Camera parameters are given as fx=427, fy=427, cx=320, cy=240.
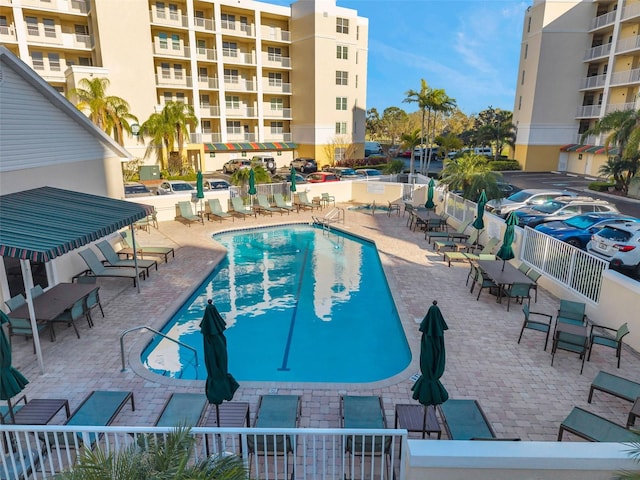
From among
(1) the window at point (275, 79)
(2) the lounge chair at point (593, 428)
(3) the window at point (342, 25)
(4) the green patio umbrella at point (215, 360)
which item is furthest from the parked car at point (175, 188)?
(3) the window at point (342, 25)

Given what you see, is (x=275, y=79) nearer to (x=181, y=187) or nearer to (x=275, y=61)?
(x=275, y=61)

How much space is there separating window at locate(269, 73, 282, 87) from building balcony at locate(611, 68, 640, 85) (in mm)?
31296

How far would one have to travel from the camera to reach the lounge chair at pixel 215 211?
21539mm

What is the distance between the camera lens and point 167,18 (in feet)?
128

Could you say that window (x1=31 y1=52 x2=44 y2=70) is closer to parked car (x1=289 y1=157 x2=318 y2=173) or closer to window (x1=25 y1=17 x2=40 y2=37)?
window (x1=25 y1=17 x2=40 y2=37)

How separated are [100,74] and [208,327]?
36456 mm

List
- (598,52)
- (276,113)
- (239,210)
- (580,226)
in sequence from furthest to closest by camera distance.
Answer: (276,113) < (598,52) < (239,210) < (580,226)

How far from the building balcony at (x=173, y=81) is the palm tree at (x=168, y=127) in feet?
10.1

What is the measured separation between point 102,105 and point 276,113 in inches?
730

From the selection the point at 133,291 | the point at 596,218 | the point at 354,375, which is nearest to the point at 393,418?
the point at 354,375

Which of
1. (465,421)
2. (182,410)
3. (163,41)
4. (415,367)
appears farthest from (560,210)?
(163,41)

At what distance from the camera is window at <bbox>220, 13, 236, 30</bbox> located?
4234cm

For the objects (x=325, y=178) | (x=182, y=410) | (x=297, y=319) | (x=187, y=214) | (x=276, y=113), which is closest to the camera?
(x=182, y=410)

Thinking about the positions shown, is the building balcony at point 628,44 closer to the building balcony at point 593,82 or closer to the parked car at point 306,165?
the building balcony at point 593,82
